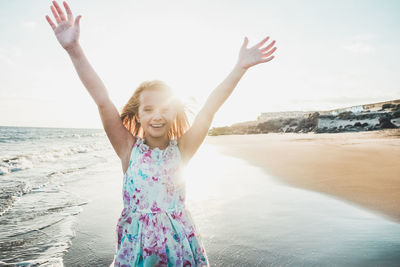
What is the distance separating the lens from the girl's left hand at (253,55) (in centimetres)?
217

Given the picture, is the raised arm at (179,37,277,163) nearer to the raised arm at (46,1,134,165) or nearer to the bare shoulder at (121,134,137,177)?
the bare shoulder at (121,134,137,177)

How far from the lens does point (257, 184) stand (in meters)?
6.36

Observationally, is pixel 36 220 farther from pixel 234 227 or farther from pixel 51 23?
pixel 51 23

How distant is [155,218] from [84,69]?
3.88 feet

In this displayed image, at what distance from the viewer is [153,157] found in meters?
1.96

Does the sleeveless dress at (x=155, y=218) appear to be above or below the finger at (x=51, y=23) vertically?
below

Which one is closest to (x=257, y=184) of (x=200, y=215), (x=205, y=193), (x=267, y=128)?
(x=205, y=193)

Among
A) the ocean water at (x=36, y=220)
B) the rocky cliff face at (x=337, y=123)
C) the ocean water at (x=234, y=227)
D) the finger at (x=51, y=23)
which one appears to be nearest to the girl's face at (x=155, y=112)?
the finger at (x=51, y=23)

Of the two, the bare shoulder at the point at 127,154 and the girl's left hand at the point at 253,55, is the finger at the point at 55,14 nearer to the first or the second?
the bare shoulder at the point at 127,154

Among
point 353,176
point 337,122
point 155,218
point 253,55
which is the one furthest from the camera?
point 337,122

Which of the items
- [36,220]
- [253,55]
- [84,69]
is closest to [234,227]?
[253,55]

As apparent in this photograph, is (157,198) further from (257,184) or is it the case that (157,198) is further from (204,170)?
(204,170)

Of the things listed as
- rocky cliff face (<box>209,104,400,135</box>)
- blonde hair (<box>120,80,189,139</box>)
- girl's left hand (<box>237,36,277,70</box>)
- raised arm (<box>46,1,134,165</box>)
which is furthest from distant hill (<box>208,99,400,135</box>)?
raised arm (<box>46,1,134,165</box>)

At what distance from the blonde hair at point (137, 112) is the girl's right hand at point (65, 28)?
0.59 m
